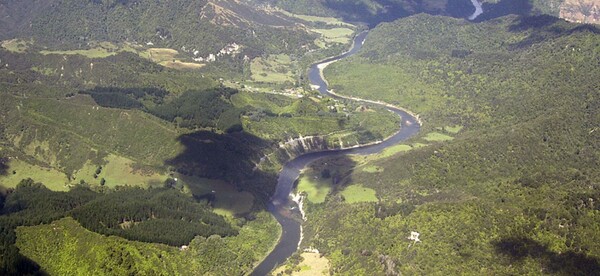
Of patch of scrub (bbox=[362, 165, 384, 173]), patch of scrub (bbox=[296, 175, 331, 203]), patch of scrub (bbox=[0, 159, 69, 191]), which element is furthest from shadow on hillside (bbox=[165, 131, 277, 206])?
patch of scrub (bbox=[0, 159, 69, 191])

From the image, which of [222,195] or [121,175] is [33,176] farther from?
[222,195]

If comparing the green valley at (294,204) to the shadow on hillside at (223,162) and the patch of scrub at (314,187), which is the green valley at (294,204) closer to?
the shadow on hillside at (223,162)

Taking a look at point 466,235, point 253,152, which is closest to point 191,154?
point 253,152

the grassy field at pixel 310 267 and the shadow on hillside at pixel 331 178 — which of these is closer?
the grassy field at pixel 310 267

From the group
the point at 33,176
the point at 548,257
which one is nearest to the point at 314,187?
the point at 33,176

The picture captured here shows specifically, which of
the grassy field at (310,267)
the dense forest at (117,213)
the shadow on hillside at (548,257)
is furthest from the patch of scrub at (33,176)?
the shadow on hillside at (548,257)

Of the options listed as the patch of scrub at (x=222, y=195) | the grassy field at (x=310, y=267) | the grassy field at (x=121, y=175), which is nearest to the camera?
the grassy field at (x=310, y=267)
